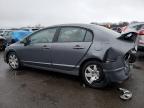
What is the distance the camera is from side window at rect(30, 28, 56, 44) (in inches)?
237

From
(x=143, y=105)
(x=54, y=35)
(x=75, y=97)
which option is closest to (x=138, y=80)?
(x=143, y=105)

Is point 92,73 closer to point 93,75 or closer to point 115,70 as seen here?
point 93,75

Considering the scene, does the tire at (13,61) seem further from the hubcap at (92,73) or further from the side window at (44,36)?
the hubcap at (92,73)

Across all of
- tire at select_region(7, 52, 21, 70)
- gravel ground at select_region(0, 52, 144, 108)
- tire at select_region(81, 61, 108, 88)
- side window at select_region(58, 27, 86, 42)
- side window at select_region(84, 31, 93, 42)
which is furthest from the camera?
tire at select_region(7, 52, 21, 70)

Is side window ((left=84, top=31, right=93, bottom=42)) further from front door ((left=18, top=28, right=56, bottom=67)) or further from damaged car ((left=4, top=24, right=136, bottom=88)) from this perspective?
front door ((left=18, top=28, right=56, bottom=67))

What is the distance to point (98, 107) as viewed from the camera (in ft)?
13.3

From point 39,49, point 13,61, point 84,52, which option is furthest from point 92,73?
point 13,61

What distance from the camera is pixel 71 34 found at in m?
5.61

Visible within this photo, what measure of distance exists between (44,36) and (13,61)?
1609mm

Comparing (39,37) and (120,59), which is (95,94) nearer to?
(120,59)

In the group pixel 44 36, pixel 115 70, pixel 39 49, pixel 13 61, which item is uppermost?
pixel 44 36

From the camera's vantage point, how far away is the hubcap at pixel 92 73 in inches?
197

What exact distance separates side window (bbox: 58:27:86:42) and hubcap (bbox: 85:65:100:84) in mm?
764

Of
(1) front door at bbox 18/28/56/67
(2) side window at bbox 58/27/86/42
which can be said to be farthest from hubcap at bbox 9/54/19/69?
(2) side window at bbox 58/27/86/42
